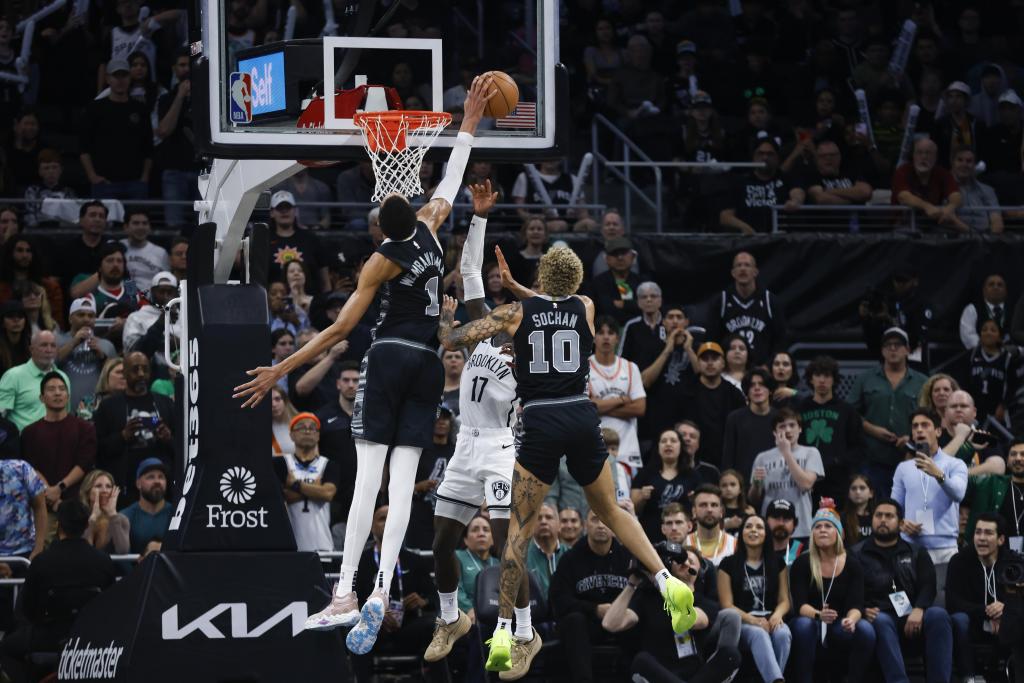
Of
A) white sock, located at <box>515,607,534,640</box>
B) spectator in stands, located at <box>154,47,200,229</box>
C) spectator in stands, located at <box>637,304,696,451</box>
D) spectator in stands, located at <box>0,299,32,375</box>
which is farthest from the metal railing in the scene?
white sock, located at <box>515,607,534,640</box>

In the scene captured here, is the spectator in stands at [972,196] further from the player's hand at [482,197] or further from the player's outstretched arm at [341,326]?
the player's outstretched arm at [341,326]

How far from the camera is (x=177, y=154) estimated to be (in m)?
19.8

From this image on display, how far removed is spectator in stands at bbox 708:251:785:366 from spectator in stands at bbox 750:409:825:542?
1713 mm

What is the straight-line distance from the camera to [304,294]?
714 inches

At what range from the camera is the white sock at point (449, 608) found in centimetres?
1257

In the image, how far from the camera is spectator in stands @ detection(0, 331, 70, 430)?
16547 millimetres

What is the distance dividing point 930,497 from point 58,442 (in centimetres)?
767

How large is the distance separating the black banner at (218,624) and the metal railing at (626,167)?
27.5 ft

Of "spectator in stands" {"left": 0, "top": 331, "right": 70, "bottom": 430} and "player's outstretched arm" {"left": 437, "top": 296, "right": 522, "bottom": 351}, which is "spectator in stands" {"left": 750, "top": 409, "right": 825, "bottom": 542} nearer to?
"player's outstretched arm" {"left": 437, "top": 296, "right": 522, "bottom": 351}

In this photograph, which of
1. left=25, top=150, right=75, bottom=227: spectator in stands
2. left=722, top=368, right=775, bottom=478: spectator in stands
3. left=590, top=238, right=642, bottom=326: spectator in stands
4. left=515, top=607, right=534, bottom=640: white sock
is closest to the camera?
left=515, top=607, right=534, bottom=640: white sock

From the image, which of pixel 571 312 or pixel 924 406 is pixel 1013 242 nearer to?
pixel 924 406

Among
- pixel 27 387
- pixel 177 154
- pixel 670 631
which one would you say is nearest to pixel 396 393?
pixel 670 631

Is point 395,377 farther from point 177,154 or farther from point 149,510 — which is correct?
point 177,154

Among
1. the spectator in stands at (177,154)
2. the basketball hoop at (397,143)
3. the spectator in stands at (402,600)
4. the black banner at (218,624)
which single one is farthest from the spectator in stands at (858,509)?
the spectator in stands at (177,154)
